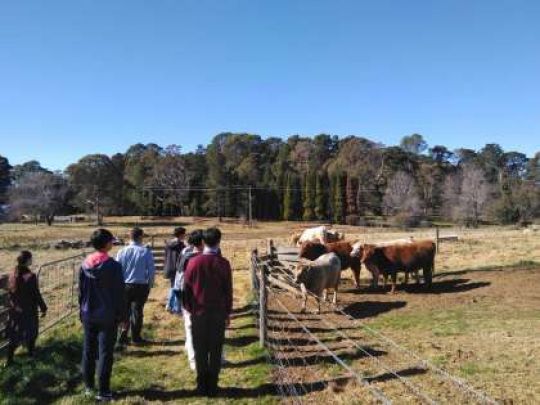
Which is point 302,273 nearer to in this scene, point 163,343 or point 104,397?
point 163,343

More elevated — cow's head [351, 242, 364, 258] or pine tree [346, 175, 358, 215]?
pine tree [346, 175, 358, 215]

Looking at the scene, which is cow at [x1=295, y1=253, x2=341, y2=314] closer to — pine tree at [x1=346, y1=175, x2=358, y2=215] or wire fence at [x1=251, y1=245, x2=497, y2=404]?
wire fence at [x1=251, y1=245, x2=497, y2=404]

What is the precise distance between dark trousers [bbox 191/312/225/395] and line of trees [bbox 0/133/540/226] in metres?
61.6

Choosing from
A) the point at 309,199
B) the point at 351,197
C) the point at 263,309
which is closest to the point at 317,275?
the point at 263,309

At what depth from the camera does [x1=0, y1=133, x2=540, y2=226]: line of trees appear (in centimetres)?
7369

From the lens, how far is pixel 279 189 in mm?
79562

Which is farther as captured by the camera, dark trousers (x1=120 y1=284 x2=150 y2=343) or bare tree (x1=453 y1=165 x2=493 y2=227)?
bare tree (x1=453 y1=165 x2=493 y2=227)

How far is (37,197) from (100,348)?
72.3 m

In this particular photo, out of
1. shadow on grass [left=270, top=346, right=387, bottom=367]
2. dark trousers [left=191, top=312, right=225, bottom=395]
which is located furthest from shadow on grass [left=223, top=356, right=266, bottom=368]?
dark trousers [left=191, top=312, right=225, bottom=395]

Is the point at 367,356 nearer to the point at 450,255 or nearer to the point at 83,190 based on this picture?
the point at 450,255

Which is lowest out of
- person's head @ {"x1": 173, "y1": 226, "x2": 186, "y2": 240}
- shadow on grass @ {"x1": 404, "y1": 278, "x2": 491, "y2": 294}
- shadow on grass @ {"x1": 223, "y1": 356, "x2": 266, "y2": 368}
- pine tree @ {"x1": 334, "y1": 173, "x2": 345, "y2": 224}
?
shadow on grass @ {"x1": 223, "y1": 356, "x2": 266, "y2": 368}

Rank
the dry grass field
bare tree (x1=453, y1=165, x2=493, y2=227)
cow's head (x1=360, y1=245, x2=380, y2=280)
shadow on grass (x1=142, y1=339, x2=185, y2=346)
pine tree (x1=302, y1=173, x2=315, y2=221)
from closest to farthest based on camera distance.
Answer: the dry grass field → shadow on grass (x1=142, y1=339, x2=185, y2=346) → cow's head (x1=360, y1=245, x2=380, y2=280) → bare tree (x1=453, y1=165, x2=493, y2=227) → pine tree (x1=302, y1=173, x2=315, y2=221)

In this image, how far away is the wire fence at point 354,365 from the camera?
6332mm

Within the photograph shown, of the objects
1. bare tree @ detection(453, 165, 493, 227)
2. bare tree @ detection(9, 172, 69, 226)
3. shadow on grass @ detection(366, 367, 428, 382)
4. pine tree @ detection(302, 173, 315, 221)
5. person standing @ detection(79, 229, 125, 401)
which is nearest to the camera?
person standing @ detection(79, 229, 125, 401)
